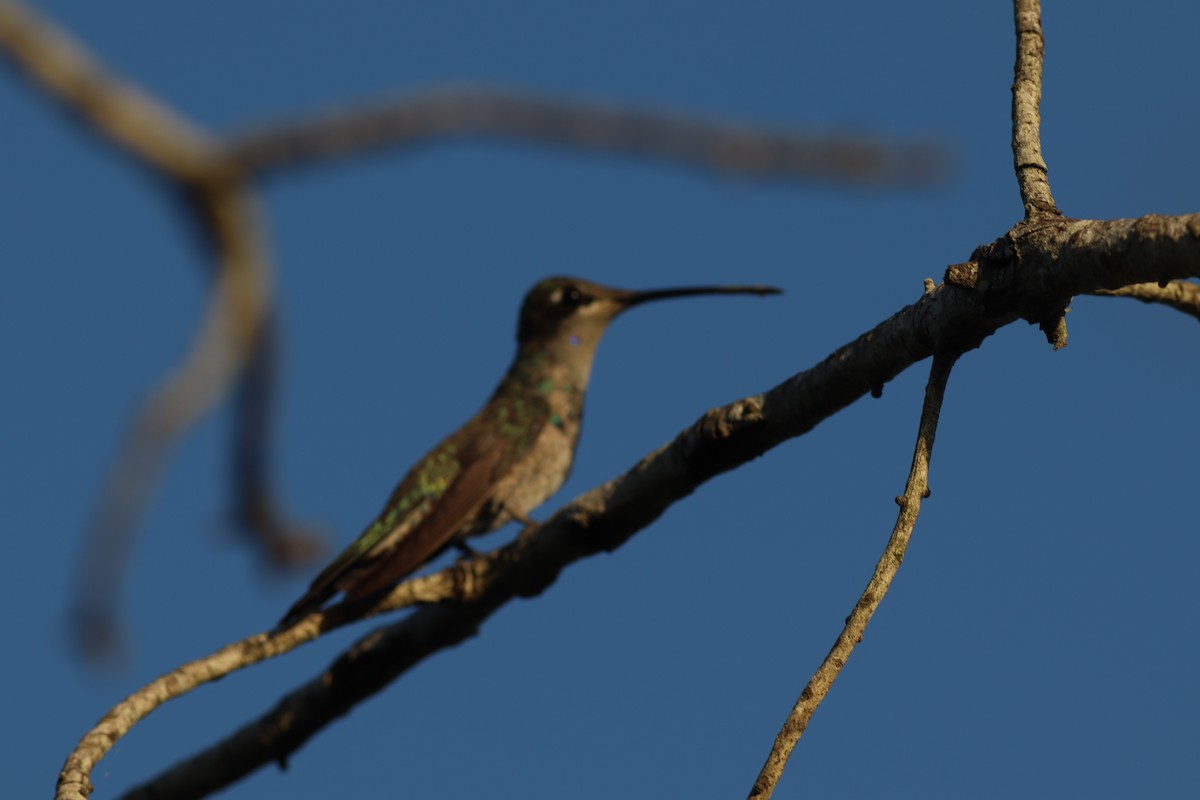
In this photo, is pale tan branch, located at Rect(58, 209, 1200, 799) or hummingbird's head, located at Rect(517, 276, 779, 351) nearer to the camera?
pale tan branch, located at Rect(58, 209, 1200, 799)

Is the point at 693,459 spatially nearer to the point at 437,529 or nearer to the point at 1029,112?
the point at 1029,112

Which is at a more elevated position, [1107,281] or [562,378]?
[562,378]

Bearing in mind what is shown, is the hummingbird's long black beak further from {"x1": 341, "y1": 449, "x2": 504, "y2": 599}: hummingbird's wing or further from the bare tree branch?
the bare tree branch

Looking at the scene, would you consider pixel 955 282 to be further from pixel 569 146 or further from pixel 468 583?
pixel 468 583

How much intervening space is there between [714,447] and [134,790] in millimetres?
3066

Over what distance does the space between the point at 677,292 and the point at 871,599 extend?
164 inches

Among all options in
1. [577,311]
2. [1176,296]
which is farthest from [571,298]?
[1176,296]

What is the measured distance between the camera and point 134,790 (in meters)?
6.26

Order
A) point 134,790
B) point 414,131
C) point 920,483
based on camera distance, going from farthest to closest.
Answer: point 134,790, point 414,131, point 920,483

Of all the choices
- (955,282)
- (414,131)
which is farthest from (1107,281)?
(414,131)

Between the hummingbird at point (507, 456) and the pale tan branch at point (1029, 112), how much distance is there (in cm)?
195

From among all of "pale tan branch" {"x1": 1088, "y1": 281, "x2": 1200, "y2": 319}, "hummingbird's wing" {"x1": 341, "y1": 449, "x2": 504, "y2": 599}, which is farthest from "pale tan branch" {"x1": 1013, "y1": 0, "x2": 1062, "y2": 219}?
"hummingbird's wing" {"x1": 341, "y1": 449, "x2": 504, "y2": 599}

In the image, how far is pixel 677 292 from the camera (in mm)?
7574

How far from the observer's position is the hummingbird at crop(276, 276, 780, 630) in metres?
6.27
